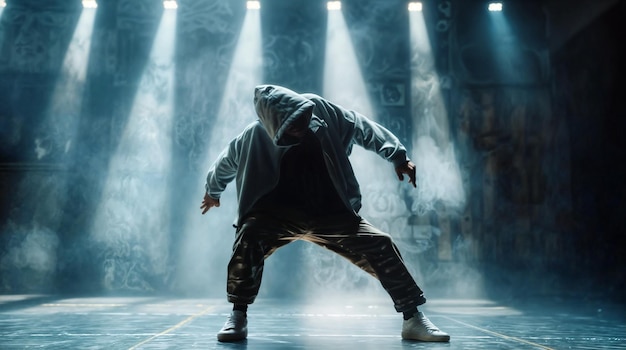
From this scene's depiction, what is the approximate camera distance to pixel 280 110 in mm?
2367

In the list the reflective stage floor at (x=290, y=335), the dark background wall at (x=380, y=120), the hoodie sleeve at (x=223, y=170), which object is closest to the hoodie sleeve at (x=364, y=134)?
the hoodie sleeve at (x=223, y=170)

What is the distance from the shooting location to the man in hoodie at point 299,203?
2338mm

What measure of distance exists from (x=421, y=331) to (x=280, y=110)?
1.16m

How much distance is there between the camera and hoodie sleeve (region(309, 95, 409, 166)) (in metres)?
2.57

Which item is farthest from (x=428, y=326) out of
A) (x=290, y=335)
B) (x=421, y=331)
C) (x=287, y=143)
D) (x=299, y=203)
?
(x=287, y=143)

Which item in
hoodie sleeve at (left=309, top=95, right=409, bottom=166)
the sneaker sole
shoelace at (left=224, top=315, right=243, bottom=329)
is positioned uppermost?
hoodie sleeve at (left=309, top=95, right=409, bottom=166)

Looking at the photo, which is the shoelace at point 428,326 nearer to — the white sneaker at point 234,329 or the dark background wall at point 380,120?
the white sneaker at point 234,329

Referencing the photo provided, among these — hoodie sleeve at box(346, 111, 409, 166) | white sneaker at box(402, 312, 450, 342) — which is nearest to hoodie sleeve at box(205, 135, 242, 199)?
hoodie sleeve at box(346, 111, 409, 166)

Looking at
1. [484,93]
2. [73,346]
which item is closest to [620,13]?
[484,93]

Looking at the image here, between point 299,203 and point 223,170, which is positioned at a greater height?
point 223,170

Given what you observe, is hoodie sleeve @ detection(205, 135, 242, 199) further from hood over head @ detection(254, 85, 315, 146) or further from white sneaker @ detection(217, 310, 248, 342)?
white sneaker @ detection(217, 310, 248, 342)

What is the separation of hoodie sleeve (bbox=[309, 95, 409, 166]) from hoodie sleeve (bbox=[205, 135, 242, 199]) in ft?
1.60

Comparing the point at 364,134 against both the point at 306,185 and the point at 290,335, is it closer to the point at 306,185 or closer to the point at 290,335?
the point at 306,185

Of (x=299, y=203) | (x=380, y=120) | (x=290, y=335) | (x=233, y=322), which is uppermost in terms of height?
(x=380, y=120)
